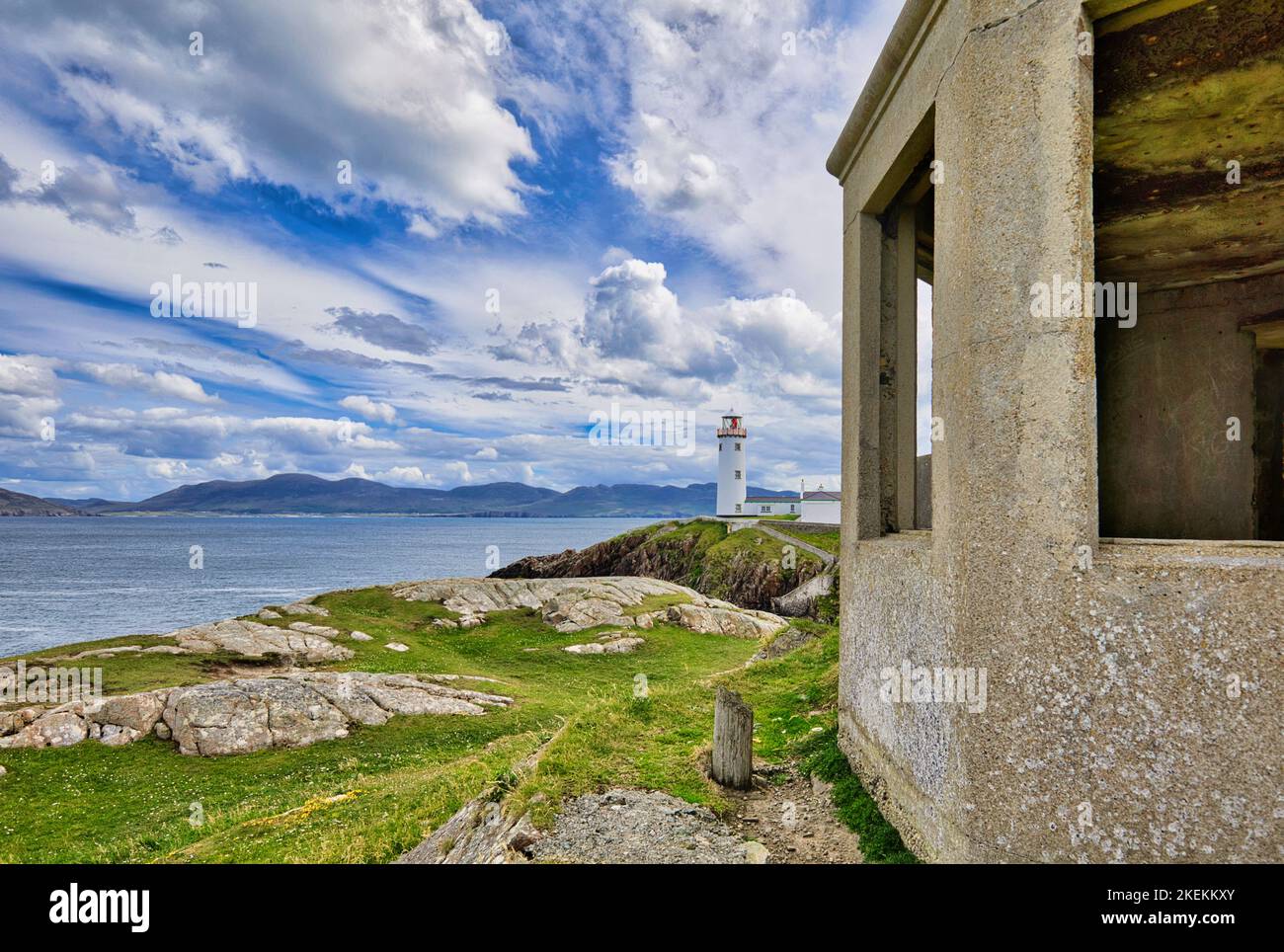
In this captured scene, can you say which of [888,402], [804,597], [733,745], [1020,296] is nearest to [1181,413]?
[888,402]

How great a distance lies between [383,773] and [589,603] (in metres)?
20.5

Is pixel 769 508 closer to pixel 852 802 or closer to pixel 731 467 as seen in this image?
pixel 731 467

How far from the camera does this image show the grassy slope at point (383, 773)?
9664 millimetres

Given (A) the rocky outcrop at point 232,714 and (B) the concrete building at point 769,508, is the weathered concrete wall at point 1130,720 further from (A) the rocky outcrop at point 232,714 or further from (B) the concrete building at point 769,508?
(B) the concrete building at point 769,508

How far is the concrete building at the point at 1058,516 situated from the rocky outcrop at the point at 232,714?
58.4ft

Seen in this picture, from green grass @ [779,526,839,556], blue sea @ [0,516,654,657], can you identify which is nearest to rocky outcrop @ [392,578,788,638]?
blue sea @ [0,516,654,657]

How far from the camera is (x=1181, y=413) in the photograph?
9734mm

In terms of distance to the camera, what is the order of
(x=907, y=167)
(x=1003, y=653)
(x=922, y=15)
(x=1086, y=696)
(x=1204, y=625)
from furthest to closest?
(x=907, y=167) → (x=922, y=15) → (x=1003, y=653) → (x=1086, y=696) → (x=1204, y=625)

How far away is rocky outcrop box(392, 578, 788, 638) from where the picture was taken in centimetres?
3441

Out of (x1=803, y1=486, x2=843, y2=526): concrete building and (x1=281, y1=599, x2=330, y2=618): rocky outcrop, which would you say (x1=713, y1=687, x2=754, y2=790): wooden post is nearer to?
(x1=281, y1=599, x2=330, y2=618): rocky outcrop
